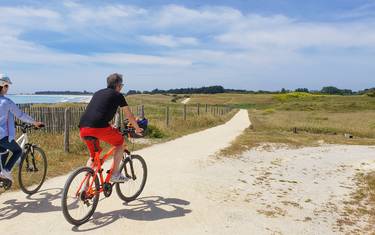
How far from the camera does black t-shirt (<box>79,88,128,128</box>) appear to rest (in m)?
5.43

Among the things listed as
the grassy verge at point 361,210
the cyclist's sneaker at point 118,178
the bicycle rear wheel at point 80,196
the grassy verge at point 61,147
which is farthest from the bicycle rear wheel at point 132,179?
the grassy verge at point 361,210

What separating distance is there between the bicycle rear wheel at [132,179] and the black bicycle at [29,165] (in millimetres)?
1621

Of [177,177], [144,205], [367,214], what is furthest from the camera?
[177,177]

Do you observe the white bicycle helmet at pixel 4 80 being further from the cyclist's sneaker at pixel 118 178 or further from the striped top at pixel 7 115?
the cyclist's sneaker at pixel 118 178

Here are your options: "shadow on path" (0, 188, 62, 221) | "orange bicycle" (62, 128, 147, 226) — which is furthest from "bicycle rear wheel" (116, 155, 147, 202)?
"shadow on path" (0, 188, 62, 221)

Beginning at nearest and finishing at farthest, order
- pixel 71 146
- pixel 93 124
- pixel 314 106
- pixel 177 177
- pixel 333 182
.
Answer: pixel 93 124 < pixel 177 177 < pixel 333 182 < pixel 71 146 < pixel 314 106

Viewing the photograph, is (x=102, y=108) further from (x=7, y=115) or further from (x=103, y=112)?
(x=7, y=115)

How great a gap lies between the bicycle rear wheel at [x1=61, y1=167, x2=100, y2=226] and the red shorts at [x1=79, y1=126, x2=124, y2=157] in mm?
390

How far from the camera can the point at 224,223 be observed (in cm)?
591

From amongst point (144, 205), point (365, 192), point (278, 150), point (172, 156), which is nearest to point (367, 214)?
point (365, 192)

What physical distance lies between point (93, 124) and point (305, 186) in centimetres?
587

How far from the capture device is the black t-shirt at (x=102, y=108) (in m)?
5.43

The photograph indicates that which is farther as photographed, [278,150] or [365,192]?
[278,150]

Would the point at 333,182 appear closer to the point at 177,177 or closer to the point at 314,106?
the point at 177,177
